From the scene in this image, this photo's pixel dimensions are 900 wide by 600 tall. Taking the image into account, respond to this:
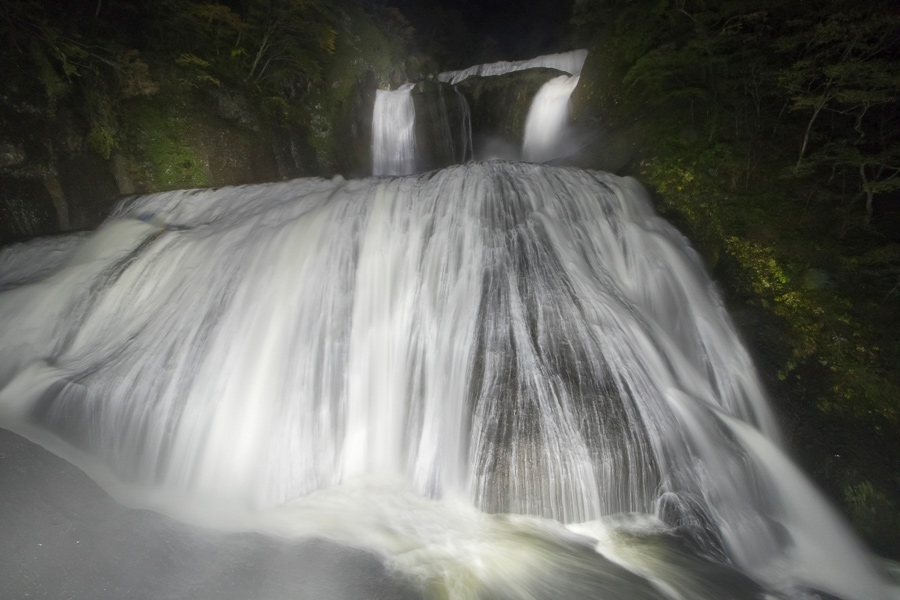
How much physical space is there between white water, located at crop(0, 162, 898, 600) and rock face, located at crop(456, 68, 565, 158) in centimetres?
A: 673

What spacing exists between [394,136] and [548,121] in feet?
15.2

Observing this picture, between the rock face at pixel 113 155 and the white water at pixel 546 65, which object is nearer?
the rock face at pixel 113 155

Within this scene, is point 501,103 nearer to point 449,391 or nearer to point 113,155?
point 113,155

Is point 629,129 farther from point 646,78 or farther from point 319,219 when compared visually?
point 319,219

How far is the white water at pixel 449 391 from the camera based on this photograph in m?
3.75

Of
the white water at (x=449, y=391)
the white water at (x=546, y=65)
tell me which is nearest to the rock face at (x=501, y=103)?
the white water at (x=546, y=65)

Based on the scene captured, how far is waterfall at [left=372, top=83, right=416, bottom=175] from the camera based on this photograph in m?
13.2

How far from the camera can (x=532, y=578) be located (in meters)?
3.32

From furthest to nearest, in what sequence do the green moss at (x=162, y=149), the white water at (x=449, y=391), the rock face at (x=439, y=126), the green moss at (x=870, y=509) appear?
the rock face at (x=439, y=126)
the green moss at (x=162, y=149)
the green moss at (x=870, y=509)
the white water at (x=449, y=391)

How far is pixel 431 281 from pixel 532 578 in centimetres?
328

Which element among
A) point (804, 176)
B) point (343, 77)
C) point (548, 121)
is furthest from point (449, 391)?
point (343, 77)

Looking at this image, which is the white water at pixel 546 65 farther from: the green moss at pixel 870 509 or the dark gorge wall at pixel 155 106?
the green moss at pixel 870 509

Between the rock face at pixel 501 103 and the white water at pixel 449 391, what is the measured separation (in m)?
6.73

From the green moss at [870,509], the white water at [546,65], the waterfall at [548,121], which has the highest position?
the white water at [546,65]
